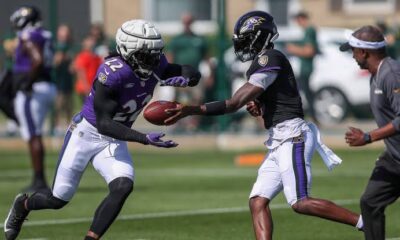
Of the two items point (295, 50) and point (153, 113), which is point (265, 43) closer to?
point (153, 113)

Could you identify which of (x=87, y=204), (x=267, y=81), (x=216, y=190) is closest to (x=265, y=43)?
(x=267, y=81)

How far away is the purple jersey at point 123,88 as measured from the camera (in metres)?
9.43

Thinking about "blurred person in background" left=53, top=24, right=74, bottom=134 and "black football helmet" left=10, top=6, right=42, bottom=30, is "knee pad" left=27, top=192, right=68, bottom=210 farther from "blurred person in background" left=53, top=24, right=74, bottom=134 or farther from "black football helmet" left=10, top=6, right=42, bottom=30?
"blurred person in background" left=53, top=24, right=74, bottom=134

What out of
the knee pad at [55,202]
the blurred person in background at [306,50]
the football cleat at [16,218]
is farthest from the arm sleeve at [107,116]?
the blurred person in background at [306,50]

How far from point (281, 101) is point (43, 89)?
6.19m

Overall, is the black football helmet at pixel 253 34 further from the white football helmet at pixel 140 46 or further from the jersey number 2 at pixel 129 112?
the jersey number 2 at pixel 129 112

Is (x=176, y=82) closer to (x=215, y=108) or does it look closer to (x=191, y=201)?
(x=215, y=108)

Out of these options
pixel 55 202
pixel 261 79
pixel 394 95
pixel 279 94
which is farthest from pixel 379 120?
pixel 55 202

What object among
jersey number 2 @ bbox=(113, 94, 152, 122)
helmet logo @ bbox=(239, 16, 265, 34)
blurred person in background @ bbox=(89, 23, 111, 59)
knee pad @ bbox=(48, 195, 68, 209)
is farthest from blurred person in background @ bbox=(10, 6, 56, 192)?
blurred person in background @ bbox=(89, 23, 111, 59)

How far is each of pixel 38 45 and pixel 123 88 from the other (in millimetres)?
5422

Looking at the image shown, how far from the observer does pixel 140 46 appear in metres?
9.49

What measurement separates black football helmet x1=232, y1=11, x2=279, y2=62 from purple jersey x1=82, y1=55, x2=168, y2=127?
2.55 feet

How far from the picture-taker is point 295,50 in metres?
21.2

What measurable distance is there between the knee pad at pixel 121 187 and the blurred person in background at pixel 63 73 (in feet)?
41.4
